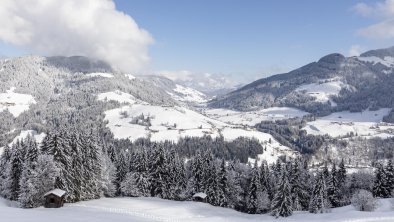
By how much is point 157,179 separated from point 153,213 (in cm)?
3212

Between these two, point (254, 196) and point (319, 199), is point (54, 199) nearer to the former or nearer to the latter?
point (254, 196)

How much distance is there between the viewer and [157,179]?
118062mm

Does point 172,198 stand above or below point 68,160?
below

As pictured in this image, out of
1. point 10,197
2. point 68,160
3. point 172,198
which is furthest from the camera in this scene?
point 172,198

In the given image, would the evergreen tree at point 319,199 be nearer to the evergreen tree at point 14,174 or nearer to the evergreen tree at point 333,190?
the evergreen tree at point 333,190

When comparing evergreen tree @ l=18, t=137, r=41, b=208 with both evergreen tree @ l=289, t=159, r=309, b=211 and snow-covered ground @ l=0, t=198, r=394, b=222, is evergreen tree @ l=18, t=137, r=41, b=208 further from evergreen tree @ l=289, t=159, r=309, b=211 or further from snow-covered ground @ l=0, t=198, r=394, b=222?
evergreen tree @ l=289, t=159, r=309, b=211

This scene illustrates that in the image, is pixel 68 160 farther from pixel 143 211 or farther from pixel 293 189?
pixel 293 189

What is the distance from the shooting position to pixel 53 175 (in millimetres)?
86625

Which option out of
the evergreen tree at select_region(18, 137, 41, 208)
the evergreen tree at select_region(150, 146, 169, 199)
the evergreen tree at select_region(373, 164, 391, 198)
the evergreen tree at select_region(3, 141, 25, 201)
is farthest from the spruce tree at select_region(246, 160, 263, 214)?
the evergreen tree at select_region(3, 141, 25, 201)

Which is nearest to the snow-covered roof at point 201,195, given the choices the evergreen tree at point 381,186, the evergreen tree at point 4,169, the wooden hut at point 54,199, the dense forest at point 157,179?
the dense forest at point 157,179

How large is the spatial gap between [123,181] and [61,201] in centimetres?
3465

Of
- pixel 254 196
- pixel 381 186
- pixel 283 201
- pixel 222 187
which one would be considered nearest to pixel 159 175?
pixel 222 187

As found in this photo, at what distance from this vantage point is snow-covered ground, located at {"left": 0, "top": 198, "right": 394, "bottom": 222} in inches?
2603

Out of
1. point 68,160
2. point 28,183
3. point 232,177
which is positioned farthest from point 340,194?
point 28,183
